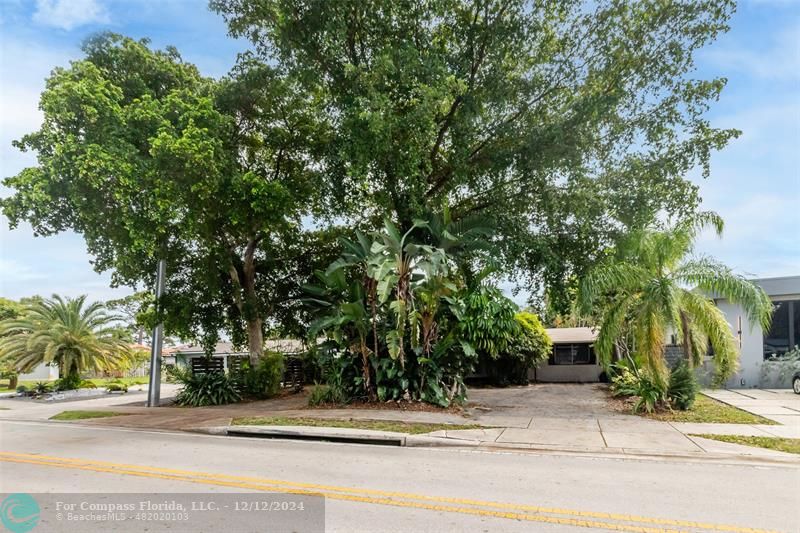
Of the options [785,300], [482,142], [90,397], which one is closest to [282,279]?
[482,142]

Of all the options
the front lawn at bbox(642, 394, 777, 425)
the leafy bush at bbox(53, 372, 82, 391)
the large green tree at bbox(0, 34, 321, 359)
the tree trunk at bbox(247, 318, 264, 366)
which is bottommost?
the leafy bush at bbox(53, 372, 82, 391)

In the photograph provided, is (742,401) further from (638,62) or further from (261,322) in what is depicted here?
(261,322)

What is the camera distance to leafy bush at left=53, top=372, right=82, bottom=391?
25.4m

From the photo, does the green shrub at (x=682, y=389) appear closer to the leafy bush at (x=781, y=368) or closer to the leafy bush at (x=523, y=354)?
the leafy bush at (x=781, y=368)

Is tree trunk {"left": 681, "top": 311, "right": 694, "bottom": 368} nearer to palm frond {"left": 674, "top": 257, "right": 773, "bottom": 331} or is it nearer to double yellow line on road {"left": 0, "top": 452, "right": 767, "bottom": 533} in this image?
palm frond {"left": 674, "top": 257, "right": 773, "bottom": 331}

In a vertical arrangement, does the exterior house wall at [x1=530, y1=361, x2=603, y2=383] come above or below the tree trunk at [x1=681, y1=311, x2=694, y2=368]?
below

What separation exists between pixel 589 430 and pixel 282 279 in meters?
13.2

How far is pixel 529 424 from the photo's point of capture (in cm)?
1123

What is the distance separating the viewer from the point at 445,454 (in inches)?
338

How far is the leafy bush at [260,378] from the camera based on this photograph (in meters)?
18.8

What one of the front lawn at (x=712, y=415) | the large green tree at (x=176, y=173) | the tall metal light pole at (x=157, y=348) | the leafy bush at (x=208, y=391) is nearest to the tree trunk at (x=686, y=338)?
the front lawn at (x=712, y=415)

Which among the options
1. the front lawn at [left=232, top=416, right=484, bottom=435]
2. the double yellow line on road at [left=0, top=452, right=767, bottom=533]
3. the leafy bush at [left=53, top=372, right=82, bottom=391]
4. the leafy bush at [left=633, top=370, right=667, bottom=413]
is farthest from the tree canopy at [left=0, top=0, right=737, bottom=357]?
the leafy bush at [left=53, top=372, right=82, bottom=391]

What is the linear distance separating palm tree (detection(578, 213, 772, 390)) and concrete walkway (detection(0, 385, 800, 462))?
2.16 metres

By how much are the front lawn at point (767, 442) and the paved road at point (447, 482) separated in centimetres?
130
